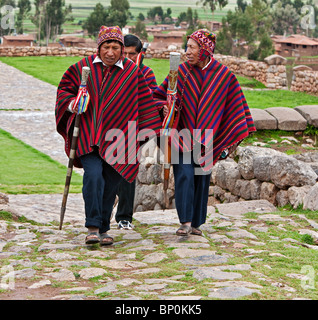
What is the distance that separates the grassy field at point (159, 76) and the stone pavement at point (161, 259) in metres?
10.4

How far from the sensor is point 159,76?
2644 centimetres

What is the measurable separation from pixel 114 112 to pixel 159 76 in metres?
19.5

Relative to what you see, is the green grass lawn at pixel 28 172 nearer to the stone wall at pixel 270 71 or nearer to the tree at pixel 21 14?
the stone wall at pixel 270 71

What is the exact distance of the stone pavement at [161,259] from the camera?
5.29 m

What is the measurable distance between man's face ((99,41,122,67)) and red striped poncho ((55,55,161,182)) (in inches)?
3.8

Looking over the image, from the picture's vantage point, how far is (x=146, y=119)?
24.0 feet

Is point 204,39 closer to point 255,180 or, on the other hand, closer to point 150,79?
point 150,79

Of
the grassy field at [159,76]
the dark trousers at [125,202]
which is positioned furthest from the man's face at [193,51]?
the grassy field at [159,76]

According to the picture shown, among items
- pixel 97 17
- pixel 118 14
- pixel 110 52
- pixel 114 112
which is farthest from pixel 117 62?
pixel 97 17

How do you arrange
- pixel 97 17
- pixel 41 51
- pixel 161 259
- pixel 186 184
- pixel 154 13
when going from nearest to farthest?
pixel 161 259, pixel 186 184, pixel 41 51, pixel 97 17, pixel 154 13

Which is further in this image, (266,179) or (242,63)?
(242,63)

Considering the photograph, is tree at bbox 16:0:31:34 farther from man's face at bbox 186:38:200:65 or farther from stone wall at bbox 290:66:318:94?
man's face at bbox 186:38:200:65

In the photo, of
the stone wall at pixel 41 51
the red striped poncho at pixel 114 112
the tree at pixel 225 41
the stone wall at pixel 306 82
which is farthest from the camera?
the tree at pixel 225 41

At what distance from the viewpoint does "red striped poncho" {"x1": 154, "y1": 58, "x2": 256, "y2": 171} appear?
7285mm
